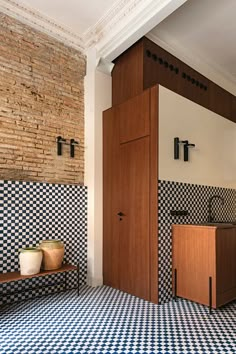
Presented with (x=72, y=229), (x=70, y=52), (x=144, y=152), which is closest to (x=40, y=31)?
(x=70, y=52)

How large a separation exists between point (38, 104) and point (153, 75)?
1681mm

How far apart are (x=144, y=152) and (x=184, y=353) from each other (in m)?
2.25

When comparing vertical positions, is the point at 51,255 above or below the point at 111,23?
below

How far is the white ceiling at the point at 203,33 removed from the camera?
13.1ft

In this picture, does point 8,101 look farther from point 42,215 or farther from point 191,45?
point 191,45

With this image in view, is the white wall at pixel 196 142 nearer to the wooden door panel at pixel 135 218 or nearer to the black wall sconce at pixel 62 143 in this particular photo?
the wooden door panel at pixel 135 218

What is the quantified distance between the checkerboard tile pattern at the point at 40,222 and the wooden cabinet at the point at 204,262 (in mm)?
1385

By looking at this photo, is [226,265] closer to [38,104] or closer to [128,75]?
[128,75]

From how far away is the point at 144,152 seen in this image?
12.3 ft

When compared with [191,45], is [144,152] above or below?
below

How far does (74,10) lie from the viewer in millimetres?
3951

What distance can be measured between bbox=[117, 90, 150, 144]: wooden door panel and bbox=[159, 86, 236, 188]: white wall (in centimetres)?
21

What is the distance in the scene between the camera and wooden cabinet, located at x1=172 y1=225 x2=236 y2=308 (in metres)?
3.29

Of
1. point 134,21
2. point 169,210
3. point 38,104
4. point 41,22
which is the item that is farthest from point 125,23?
point 169,210
